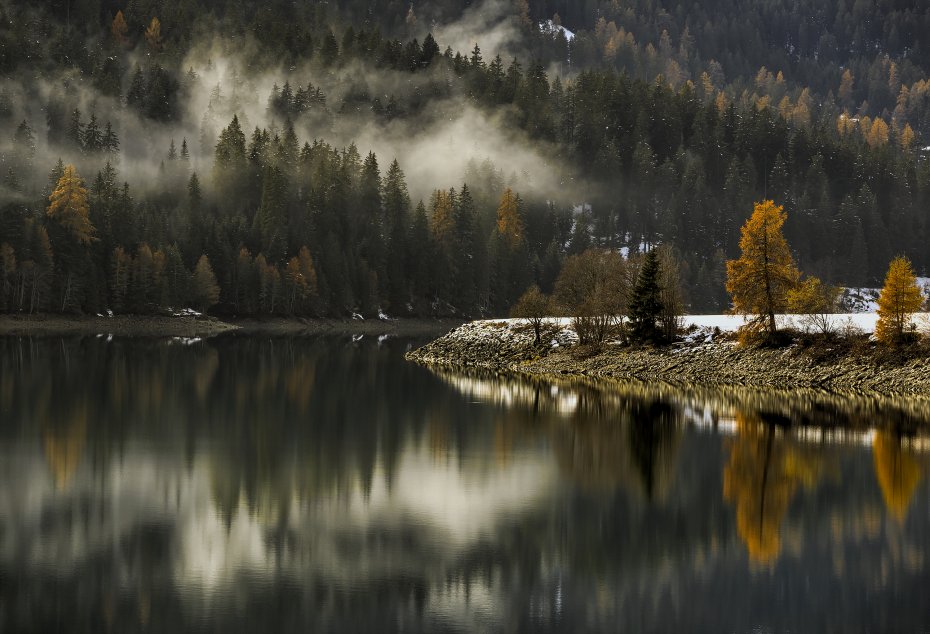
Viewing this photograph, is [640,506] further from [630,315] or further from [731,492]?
[630,315]

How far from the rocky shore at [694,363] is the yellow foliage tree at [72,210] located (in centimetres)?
7164

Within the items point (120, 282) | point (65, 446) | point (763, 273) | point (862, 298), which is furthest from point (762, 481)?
point (862, 298)

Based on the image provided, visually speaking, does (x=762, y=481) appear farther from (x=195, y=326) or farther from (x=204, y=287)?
(x=204, y=287)

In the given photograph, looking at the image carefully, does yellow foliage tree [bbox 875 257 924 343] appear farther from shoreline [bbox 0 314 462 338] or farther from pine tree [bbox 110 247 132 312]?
pine tree [bbox 110 247 132 312]

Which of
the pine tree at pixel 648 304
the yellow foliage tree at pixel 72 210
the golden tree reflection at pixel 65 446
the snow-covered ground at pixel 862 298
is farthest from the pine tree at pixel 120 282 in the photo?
the snow-covered ground at pixel 862 298

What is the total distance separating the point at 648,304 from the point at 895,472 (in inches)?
1615

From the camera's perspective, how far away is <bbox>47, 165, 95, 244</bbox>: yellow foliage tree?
14362cm

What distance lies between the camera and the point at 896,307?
62.5 meters

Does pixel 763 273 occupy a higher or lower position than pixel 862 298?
lower

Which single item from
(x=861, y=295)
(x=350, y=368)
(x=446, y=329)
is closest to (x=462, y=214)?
(x=446, y=329)

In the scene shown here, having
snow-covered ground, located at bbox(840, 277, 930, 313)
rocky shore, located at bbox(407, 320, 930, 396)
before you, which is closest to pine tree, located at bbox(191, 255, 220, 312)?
rocky shore, located at bbox(407, 320, 930, 396)

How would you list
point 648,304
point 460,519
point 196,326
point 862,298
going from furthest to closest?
point 862,298
point 196,326
point 648,304
point 460,519

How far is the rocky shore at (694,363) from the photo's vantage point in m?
60.9

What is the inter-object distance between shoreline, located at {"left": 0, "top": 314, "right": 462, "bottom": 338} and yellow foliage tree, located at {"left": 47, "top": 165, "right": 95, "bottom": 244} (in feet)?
54.6
